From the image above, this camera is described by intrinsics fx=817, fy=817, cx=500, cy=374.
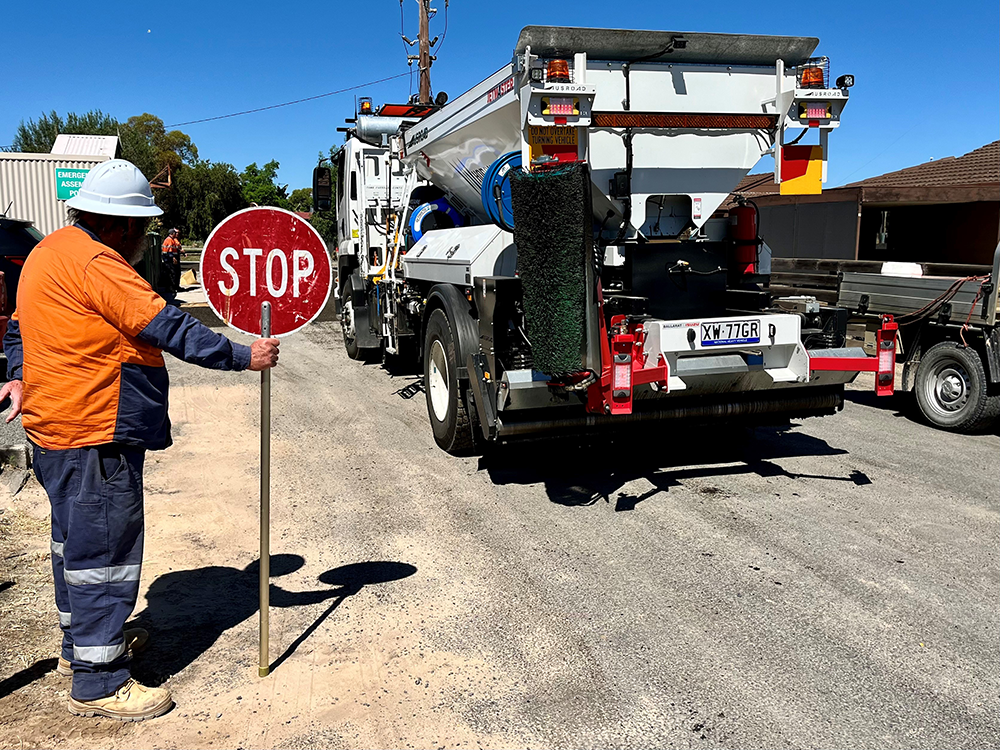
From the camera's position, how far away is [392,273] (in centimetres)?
944

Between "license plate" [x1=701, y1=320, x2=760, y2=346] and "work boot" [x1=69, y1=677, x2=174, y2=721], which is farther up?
"license plate" [x1=701, y1=320, x2=760, y2=346]

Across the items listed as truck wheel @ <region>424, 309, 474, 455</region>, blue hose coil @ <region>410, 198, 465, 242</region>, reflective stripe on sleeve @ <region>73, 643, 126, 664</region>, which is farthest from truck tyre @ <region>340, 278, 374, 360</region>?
reflective stripe on sleeve @ <region>73, 643, 126, 664</region>

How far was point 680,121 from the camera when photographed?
235 inches

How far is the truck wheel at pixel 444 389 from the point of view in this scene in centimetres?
652

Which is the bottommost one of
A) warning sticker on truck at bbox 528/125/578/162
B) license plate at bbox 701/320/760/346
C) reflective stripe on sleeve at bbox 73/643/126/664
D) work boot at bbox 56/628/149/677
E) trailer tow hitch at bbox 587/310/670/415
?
work boot at bbox 56/628/149/677

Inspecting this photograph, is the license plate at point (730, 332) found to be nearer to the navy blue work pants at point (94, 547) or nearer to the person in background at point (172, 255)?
the navy blue work pants at point (94, 547)

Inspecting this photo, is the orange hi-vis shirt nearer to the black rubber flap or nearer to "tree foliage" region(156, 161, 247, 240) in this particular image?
the black rubber flap

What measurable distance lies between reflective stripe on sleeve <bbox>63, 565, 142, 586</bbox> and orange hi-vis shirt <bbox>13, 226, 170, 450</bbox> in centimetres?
49

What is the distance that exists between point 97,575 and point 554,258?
2969 millimetres

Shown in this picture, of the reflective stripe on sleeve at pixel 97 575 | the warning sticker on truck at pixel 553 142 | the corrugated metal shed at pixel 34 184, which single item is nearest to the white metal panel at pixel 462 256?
the warning sticker on truck at pixel 553 142

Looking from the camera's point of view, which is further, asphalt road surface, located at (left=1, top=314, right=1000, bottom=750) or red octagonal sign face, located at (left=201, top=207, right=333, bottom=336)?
red octagonal sign face, located at (left=201, top=207, right=333, bottom=336)

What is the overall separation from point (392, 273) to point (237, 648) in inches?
246

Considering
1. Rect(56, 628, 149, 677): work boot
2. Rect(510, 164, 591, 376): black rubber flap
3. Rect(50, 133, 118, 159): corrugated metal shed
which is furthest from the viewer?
Rect(50, 133, 118, 159): corrugated metal shed

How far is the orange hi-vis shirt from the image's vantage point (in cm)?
306
